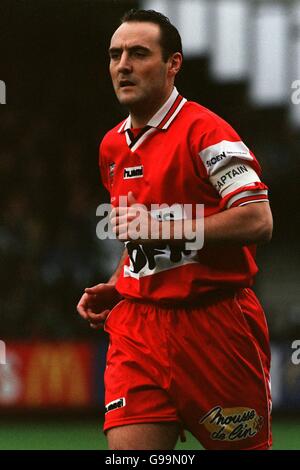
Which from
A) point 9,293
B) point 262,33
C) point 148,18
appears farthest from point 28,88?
point 148,18

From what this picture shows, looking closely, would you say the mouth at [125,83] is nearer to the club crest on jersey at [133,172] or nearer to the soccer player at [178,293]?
the soccer player at [178,293]

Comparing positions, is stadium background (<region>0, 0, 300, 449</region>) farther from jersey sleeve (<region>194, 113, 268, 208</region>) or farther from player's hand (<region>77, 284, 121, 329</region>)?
jersey sleeve (<region>194, 113, 268, 208</region>)

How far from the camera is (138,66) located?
152 inches

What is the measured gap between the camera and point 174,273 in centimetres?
384

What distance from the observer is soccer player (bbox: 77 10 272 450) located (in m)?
3.73

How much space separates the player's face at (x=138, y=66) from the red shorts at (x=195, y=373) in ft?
2.55

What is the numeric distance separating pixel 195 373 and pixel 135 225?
0.64 m

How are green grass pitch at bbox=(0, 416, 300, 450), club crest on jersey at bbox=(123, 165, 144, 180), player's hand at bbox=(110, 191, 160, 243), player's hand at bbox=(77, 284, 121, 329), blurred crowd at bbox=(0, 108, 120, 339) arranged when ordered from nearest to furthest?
player's hand at bbox=(110, 191, 160, 243) < club crest on jersey at bbox=(123, 165, 144, 180) < player's hand at bbox=(77, 284, 121, 329) < green grass pitch at bbox=(0, 416, 300, 450) < blurred crowd at bbox=(0, 108, 120, 339)

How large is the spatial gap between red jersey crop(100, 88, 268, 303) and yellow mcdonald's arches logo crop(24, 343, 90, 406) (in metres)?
5.41

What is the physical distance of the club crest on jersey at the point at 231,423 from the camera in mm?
3824

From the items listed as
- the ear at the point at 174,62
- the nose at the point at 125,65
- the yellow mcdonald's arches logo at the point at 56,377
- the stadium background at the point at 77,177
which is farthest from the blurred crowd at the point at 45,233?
the nose at the point at 125,65

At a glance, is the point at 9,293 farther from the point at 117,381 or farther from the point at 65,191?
the point at 117,381

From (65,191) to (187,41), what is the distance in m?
2.96

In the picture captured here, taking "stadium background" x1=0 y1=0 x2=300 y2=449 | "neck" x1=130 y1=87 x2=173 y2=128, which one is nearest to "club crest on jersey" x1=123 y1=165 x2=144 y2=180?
"neck" x1=130 y1=87 x2=173 y2=128
